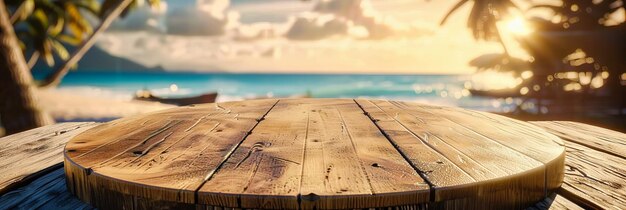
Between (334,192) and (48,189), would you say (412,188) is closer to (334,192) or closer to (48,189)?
(334,192)

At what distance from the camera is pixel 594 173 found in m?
1.43

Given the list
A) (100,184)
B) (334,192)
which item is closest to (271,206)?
(334,192)

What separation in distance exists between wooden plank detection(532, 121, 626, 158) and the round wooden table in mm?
349

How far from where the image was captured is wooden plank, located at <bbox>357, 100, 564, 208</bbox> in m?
1.02

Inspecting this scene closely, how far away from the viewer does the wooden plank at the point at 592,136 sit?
5.91 feet

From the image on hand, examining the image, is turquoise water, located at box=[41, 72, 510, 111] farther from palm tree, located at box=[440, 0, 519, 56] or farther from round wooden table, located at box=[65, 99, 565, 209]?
round wooden table, located at box=[65, 99, 565, 209]

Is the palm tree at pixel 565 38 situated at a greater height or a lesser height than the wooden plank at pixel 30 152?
greater

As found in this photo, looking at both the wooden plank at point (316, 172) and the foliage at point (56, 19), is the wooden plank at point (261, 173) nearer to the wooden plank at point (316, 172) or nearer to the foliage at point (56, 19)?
the wooden plank at point (316, 172)

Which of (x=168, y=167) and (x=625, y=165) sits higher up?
(x=168, y=167)

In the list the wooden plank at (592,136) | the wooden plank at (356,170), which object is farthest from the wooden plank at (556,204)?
the wooden plank at (592,136)

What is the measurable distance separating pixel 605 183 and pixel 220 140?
3.72 ft

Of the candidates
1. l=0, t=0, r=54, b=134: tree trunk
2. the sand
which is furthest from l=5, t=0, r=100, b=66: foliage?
l=0, t=0, r=54, b=134: tree trunk

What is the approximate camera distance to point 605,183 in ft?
4.40

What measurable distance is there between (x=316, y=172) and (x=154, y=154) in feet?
1.57
